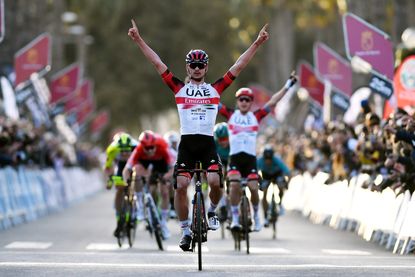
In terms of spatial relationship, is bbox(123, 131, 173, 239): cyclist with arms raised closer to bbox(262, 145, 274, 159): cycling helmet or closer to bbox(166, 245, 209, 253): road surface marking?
bbox(166, 245, 209, 253): road surface marking

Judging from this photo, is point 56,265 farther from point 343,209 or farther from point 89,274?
point 343,209

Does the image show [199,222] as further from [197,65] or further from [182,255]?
[182,255]

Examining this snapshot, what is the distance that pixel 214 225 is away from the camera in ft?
50.8

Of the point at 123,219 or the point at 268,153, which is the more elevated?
the point at 268,153

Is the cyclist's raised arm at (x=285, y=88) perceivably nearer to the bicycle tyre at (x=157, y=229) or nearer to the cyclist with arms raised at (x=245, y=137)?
the cyclist with arms raised at (x=245, y=137)

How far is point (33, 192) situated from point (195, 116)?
16367mm

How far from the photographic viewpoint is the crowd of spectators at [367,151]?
19656mm

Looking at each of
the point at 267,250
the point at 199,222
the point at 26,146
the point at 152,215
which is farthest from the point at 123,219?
the point at 26,146

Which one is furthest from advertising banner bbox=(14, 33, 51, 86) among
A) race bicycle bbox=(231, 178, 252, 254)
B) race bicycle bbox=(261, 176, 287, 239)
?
race bicycle bbox=(231, 178, 252, 254)

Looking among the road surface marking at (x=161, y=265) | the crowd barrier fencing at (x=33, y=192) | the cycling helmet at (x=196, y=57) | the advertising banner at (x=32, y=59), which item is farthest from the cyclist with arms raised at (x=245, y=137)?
the advertising banner at (x=32, y=59)

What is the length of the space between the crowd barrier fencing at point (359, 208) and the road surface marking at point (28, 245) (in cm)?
499

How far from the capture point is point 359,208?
24.6m

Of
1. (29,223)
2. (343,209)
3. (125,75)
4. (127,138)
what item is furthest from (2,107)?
(125,75)

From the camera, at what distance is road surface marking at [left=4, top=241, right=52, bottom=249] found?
20450mm
